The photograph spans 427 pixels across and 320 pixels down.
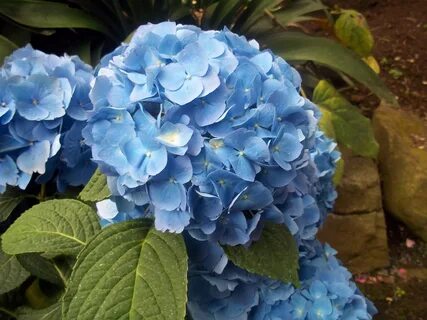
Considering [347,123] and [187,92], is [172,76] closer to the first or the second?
[187,92]

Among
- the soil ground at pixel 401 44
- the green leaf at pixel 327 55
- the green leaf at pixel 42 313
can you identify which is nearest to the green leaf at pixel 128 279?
the green leaf at pixel 42 313

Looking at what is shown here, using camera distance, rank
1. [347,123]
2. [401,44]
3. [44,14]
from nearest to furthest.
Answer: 1. [44,14]
2. [347,123]
3. [401,44]

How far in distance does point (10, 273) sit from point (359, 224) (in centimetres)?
160

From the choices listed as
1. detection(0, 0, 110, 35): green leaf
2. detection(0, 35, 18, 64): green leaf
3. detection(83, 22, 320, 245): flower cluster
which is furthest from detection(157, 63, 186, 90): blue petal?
detection(0, 0, 110, 35): green leaf

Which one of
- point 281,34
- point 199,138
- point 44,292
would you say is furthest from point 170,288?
point 281,34

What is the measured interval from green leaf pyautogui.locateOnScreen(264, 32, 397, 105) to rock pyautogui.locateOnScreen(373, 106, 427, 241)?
15.5 inches

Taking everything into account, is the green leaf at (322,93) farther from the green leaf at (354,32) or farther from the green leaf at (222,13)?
the green leaf at (354,32)

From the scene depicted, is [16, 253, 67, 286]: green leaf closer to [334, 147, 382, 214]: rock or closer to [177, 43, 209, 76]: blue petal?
[177, 43, 209, 76]: blue petal

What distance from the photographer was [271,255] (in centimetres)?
100

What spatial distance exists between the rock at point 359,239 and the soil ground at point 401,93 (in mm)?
48

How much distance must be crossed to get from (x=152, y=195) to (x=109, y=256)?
11 centimetres

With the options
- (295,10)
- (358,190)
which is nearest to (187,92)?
(358,190)

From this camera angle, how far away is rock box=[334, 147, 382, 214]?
2668 mm

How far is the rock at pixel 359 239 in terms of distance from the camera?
2.64 metres
